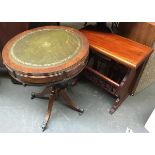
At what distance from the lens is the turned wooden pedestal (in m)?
1.32

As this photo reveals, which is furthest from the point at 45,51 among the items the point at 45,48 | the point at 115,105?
the point at 115,105

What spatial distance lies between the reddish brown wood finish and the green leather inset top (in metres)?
0.20

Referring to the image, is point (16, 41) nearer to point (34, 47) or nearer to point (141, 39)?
point (34, 47)

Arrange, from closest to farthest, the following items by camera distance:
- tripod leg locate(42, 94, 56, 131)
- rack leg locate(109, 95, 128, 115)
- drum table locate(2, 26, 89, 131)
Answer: drum table locate(2, 26, 89, 131), tripod leg locate(42, 94, 56, 131), rack leg locate(109, 95, 128, 115)

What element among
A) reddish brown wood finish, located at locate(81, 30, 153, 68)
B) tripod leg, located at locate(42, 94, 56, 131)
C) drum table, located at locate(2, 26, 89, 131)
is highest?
reddish brown wood finish, located at locate(81, 30, 153, 68)

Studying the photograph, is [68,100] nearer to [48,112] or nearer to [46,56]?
[48,112]

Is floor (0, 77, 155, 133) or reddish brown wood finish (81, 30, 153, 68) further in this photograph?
floor (0, 77, 155, 133)

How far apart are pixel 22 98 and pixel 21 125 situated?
0.30 meters

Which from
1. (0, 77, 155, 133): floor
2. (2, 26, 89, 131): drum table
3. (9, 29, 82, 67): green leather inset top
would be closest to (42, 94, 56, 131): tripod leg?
(0, 77, 155, 133): floor

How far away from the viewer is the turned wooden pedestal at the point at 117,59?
1321mm

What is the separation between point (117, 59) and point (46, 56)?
1.64 ft

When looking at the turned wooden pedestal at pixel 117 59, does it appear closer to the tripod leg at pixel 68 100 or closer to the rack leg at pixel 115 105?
the rack leg at pixel 115 105

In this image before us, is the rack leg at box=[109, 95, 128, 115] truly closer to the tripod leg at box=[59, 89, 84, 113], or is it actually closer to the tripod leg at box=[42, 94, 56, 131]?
the tripod leg at box=[59, 89, 84, 113]
